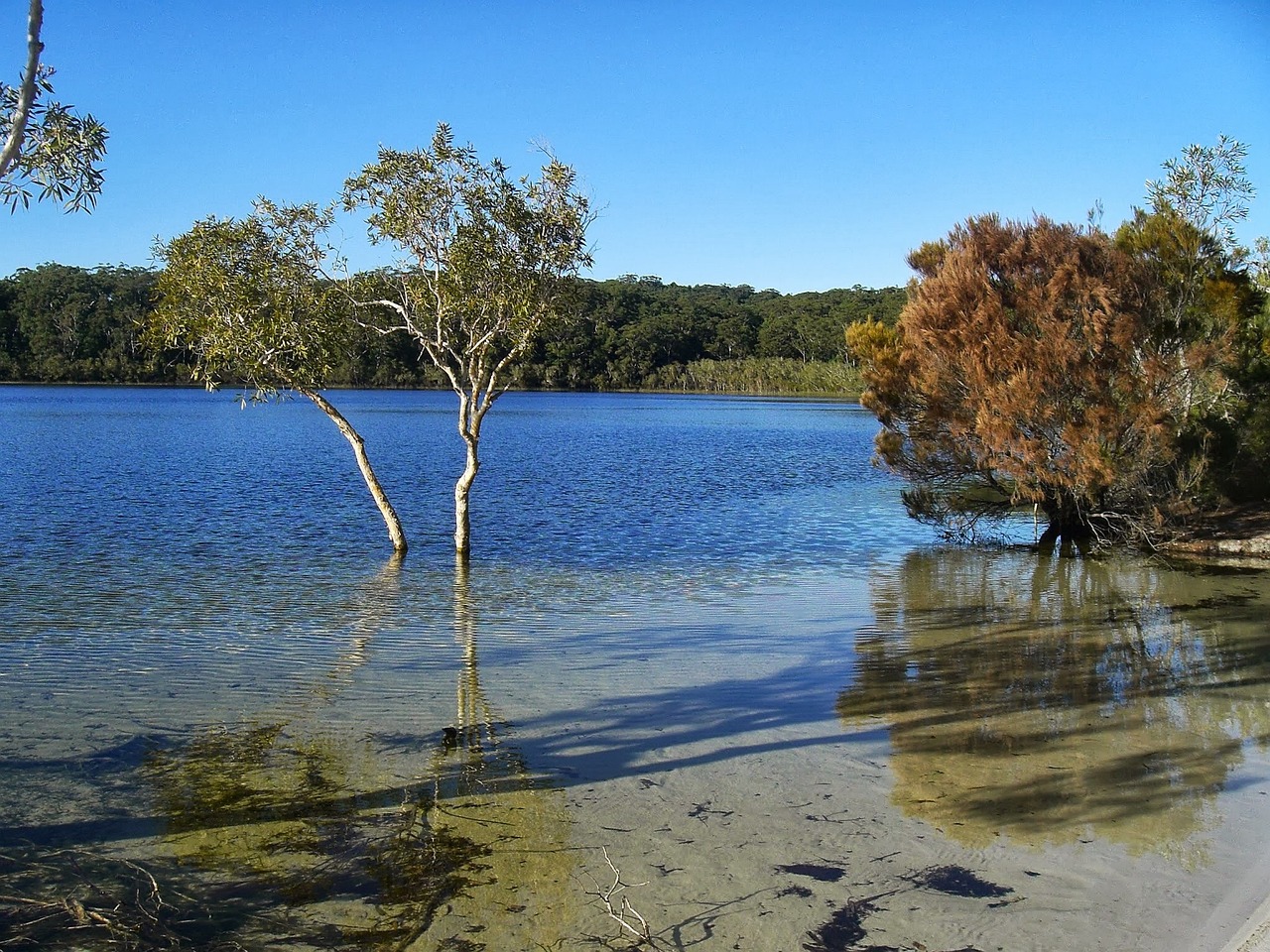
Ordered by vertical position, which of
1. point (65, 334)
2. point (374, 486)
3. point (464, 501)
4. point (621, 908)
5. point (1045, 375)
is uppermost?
point (65, 334)

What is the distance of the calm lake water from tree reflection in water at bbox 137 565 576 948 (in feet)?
0.10

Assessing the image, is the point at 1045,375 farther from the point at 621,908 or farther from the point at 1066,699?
the point at 621,908

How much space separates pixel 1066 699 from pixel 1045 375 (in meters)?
9.72

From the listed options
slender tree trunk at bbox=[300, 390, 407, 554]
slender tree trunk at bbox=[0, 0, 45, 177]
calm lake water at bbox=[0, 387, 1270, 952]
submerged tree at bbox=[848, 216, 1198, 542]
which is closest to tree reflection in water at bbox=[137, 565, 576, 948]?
calm lake water at bbox=[0, 387, 1270, 952]

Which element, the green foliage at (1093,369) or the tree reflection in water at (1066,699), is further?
the green foliage at (1093,369)

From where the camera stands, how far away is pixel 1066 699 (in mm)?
10617

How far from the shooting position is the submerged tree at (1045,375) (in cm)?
1883

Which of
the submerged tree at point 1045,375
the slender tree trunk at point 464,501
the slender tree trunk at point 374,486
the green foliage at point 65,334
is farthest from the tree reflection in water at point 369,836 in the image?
the green foliage at point 65,334

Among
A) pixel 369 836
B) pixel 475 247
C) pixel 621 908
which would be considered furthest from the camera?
pixel 475 247

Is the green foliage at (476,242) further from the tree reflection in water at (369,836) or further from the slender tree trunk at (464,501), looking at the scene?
the tree reflection in water at (369,836)

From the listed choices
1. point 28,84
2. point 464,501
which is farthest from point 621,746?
point 464,501

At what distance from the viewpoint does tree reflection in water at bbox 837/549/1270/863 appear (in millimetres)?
7672

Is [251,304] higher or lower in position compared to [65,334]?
lower

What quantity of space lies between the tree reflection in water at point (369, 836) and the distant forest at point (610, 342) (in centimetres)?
10567
